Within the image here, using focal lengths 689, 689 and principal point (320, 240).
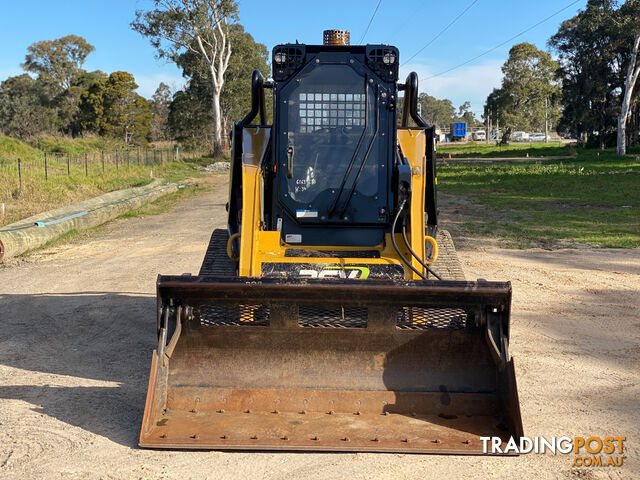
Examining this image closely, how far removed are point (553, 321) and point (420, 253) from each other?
241cm

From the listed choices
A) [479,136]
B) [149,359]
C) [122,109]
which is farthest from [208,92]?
[479,136]

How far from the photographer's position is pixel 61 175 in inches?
870

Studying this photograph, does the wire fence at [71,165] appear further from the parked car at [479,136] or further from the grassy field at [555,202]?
the parked car at [479,136]

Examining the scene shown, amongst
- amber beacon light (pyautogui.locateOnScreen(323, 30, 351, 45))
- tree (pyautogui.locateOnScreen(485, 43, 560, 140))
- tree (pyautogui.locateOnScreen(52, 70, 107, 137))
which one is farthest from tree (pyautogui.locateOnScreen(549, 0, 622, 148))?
amber beacon light (pyautogui.locateOnScreen(323, 30, 351, 45))

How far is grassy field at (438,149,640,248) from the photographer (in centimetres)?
1337

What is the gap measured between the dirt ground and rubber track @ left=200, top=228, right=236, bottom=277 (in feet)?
2.98

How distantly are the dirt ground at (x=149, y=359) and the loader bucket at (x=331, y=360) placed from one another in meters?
0.26

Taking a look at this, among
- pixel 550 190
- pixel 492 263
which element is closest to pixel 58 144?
pixel 550 190

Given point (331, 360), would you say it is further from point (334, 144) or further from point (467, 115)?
point (467, 115)

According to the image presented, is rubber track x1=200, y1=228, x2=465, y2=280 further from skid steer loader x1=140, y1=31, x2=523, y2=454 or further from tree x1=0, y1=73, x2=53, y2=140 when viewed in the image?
tree x1=0, y1=73, x2=53, y2=140

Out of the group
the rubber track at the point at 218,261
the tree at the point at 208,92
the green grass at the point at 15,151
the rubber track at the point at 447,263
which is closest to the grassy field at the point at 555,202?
the rubber track at the point at 447,263

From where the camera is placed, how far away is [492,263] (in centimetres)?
1070

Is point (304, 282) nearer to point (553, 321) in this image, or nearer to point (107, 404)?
point (107, 404)

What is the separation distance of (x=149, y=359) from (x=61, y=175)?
17.6 metres
